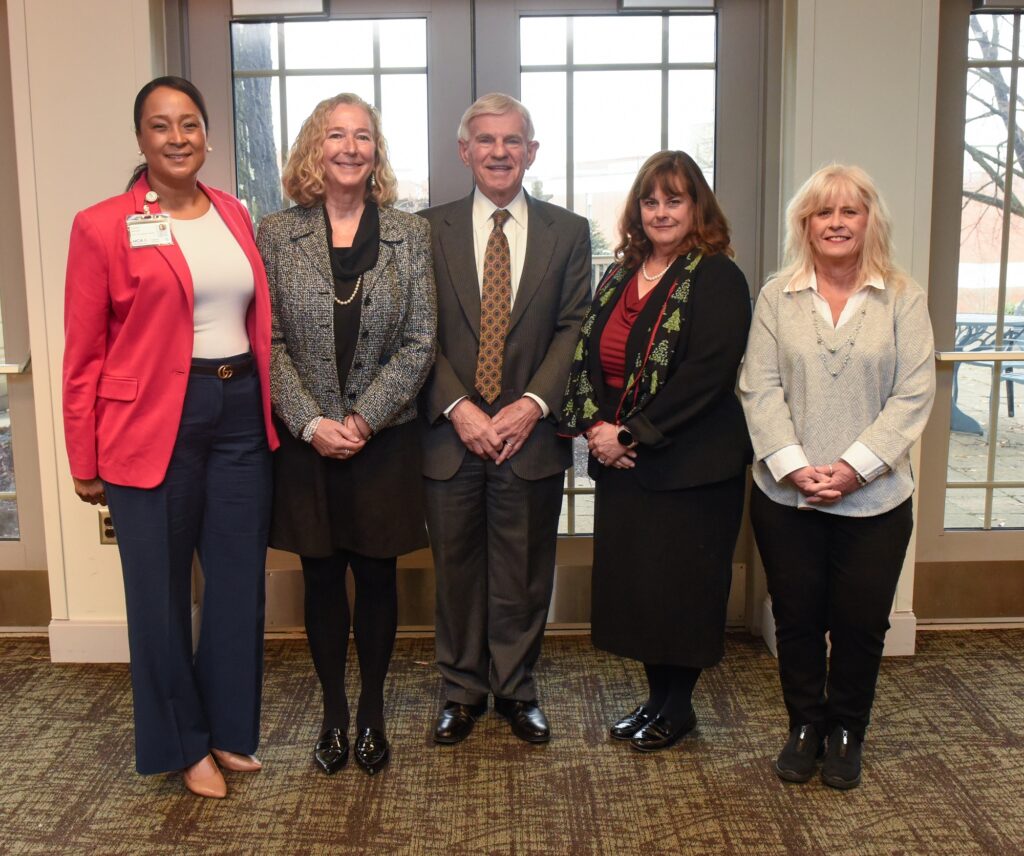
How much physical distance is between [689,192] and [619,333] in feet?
1.25

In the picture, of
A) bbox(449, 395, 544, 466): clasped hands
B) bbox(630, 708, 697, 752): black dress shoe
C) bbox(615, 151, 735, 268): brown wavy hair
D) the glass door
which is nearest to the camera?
bbox(615, 151, 735, 268): brown wavy hair

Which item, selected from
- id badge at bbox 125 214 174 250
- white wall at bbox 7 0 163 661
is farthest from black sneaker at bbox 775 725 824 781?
white wall at bbox 7 0 163 661

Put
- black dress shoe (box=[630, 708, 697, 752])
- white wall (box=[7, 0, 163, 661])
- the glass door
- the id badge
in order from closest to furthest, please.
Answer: the id badge, black dress shoe (box=[630, 708, 697, 752]), white wall (box=[7, 0, 163, 661]), the glass door

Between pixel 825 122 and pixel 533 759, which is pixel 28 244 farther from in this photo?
pixel 825 122

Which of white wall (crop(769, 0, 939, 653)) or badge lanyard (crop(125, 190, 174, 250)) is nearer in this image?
badge lanyard (crop(125, 190, 174, 250))

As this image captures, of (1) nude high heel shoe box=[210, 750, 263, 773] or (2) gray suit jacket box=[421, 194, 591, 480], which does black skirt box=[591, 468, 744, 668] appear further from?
(1) nude high heel shoe box=[210, 750, 263, 773]

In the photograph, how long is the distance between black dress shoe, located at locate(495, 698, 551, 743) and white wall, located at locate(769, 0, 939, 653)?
5.76 ft

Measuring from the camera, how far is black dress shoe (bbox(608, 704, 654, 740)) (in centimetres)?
272

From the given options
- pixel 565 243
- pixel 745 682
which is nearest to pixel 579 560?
pixel 745 682

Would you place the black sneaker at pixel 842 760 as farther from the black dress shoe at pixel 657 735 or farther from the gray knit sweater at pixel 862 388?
the gray knit sweater at pixel 862 388

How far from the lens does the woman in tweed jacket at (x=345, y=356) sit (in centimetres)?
240

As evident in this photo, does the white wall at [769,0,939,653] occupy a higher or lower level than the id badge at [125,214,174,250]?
higher

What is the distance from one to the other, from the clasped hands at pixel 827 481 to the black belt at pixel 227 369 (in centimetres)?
131

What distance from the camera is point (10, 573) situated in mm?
3488
